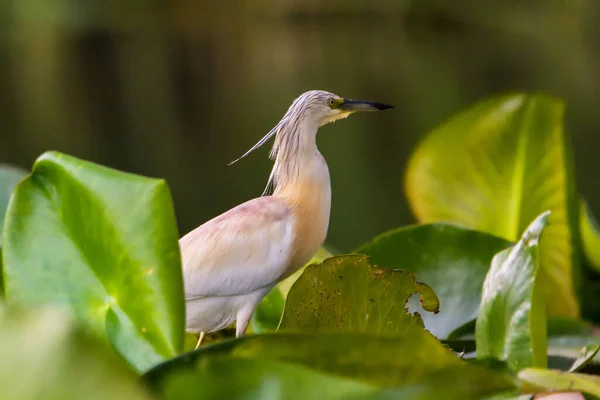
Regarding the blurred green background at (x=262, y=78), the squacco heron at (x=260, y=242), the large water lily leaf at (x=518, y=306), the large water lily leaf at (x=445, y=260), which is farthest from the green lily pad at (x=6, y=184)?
the blurred green background at (x=262, y=78)

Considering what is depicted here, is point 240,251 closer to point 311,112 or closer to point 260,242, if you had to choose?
point 260,242

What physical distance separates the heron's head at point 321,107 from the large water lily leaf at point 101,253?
32 cm

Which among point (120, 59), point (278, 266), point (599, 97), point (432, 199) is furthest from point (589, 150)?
point (120, 59)

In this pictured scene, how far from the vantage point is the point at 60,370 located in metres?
0.36

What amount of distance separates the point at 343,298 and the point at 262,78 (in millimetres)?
10241

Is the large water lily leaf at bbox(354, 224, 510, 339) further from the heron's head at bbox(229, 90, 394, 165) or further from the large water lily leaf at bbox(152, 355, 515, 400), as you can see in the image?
the large water lily leaf at bbox(152, 355, 515, 400)

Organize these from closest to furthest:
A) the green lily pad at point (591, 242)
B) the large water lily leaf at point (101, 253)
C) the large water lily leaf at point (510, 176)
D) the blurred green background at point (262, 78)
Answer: the large water lily leaf at point (101, 253), the large water lily leaf at point (510, 176), the green lily pad at point (591, 242), the blurred green background at point (262, 78)

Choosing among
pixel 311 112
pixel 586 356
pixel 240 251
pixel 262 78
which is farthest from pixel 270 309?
pixel 262 78

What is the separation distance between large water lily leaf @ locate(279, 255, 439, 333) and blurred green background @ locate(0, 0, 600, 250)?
1.31 metres

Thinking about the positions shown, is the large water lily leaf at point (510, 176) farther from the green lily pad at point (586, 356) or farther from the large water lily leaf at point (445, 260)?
the green lily pad at point (586, 356)

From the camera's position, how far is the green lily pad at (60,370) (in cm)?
36

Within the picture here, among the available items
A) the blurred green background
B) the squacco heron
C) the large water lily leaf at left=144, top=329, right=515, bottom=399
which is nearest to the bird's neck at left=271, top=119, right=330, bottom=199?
the squacco heron

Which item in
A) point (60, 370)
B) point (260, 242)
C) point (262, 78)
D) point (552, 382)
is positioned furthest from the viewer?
point (262, 78)

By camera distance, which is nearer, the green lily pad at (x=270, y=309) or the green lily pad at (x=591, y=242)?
the green lily pad at (x=270, y=309)
